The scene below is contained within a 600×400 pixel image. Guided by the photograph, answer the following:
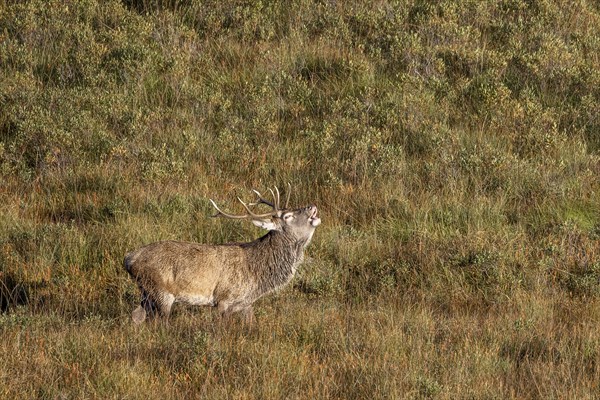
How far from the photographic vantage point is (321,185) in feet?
44.3

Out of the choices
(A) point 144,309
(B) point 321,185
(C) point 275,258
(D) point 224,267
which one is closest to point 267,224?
(C) point 275,258

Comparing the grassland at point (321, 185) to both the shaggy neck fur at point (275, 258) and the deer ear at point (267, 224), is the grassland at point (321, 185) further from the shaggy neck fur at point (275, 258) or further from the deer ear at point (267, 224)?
the deer ear at point (267, 224)

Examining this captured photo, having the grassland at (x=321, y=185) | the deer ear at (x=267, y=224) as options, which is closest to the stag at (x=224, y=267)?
the deer ear at (x=267, y=224)

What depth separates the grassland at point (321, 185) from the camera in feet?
28.4

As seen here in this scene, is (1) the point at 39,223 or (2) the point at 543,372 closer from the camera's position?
(2) the point at 543,372

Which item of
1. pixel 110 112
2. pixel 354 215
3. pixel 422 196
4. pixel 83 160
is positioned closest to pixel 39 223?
pixel 83 160

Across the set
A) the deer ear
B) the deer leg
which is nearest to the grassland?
the deer leg

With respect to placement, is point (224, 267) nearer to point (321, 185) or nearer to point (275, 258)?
point (275, 258)

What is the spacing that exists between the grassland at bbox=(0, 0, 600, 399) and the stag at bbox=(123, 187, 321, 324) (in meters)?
0.24

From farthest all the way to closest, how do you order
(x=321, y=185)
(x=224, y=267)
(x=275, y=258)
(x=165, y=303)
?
(x=321, y=185)
(x=275, y=258)
(x=224, y=267)
(x=165, y=303)

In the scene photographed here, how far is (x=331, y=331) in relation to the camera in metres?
9.36

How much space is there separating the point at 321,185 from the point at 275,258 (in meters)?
2.85

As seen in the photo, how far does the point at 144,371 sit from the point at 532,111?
772 cm

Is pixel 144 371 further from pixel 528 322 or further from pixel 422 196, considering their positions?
pixel 422 196
